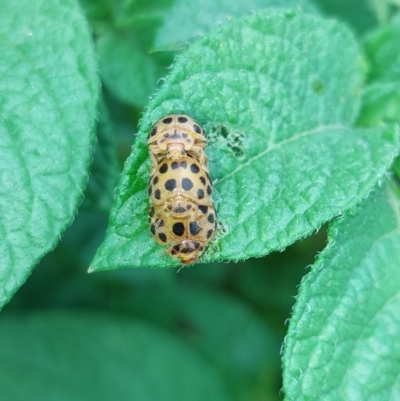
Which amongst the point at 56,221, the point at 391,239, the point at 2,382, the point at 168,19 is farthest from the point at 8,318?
the point at 391,239

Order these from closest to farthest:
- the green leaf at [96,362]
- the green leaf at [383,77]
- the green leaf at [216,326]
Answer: the green leaf at [383,77], the green leaf at [96,362], the green leaf at [216,326]

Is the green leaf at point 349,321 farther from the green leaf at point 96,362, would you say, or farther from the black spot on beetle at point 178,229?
the green leaf at point 96,362

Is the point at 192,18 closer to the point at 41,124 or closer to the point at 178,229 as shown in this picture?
the point at 41,124

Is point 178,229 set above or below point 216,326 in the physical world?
above

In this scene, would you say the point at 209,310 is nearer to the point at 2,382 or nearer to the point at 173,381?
the point at 173,381

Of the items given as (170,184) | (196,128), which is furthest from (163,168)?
(196,128)

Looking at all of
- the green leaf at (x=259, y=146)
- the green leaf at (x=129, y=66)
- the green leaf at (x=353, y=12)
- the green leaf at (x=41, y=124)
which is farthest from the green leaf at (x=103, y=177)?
the green leaf at (x=353, y=12)

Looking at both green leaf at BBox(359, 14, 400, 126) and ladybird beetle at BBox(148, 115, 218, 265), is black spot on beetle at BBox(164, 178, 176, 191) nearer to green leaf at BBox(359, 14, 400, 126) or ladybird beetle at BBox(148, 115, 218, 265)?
ladybird beetle at BBox(148, 115, 218, 265)
